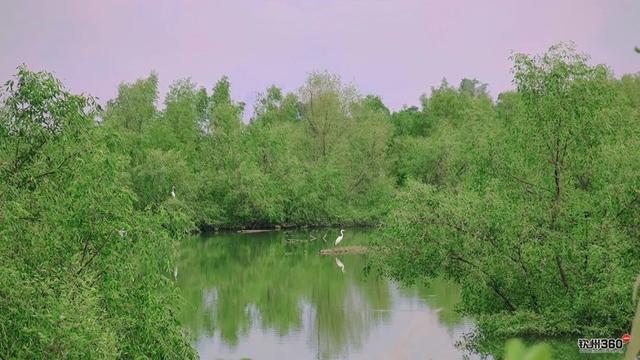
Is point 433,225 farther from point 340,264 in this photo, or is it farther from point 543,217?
point 340,264

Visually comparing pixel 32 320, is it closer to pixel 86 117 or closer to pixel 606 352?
pixel 86 117

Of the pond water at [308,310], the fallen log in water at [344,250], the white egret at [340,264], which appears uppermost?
the fallen log in water at [344,250]

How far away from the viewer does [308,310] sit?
30.3 m

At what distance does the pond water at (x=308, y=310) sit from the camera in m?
24.1

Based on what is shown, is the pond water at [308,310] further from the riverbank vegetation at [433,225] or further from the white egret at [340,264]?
the riverbank vegetation at [433,225]

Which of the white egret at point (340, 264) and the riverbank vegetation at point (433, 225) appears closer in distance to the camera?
the riverbank vegetation at point (433, 225)

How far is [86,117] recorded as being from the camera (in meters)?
14.8

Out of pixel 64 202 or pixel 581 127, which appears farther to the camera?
pixel 581 127

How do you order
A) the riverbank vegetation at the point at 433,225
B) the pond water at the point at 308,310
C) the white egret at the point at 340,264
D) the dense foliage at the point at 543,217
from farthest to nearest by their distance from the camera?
the white egret at the point at 340,264 < the pond water at the point at 308,310 < the dense foliage at the point at 543,217 < the riverbank vegetation at the point at 433,225

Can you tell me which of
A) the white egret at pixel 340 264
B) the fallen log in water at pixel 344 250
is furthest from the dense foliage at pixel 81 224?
the fallen log in water at pixel 344 250

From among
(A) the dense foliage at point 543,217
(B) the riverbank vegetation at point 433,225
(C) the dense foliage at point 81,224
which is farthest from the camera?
(A) the dense foliage at point 543,217

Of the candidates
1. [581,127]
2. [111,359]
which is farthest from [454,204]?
[111,359]

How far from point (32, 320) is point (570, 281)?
10.8 m

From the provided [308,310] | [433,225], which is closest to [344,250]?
[308,310]
